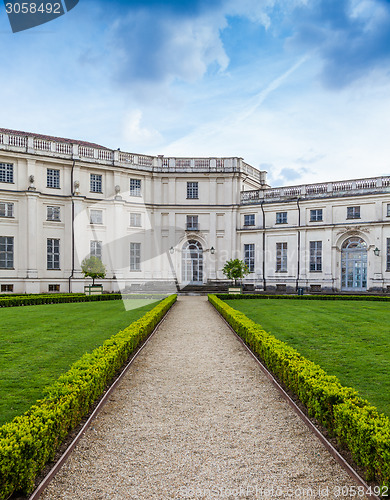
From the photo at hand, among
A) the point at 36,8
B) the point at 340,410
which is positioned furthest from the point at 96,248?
the point at 340,410

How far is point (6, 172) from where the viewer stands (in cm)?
3291

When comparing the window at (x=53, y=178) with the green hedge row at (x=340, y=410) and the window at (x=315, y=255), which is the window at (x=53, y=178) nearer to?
the window at (x=315, y=255)

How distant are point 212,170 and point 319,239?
476 inches

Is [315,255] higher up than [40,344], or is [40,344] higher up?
[315,255]

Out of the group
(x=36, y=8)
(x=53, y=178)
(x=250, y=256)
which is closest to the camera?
(x=36, y=8)

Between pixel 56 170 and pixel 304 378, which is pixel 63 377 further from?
pixel 56 170

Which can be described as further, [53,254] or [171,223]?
[171,223]

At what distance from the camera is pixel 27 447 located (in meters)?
4.55

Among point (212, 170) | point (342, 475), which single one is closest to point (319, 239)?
point (212, 170)

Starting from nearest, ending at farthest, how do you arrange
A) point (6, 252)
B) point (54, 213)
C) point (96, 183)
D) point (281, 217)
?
point (6, 252) < point (54, 213) < point (96, 183) < point (281, 217)

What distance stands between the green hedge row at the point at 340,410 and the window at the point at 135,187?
30641 millimetres

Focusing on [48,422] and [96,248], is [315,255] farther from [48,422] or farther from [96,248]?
[48,422]

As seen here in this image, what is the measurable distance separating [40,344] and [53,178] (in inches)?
1030

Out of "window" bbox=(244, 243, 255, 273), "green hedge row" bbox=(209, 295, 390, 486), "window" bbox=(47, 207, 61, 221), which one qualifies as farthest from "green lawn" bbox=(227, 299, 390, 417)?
"window" bbox=(47, 207, 61, 221)
